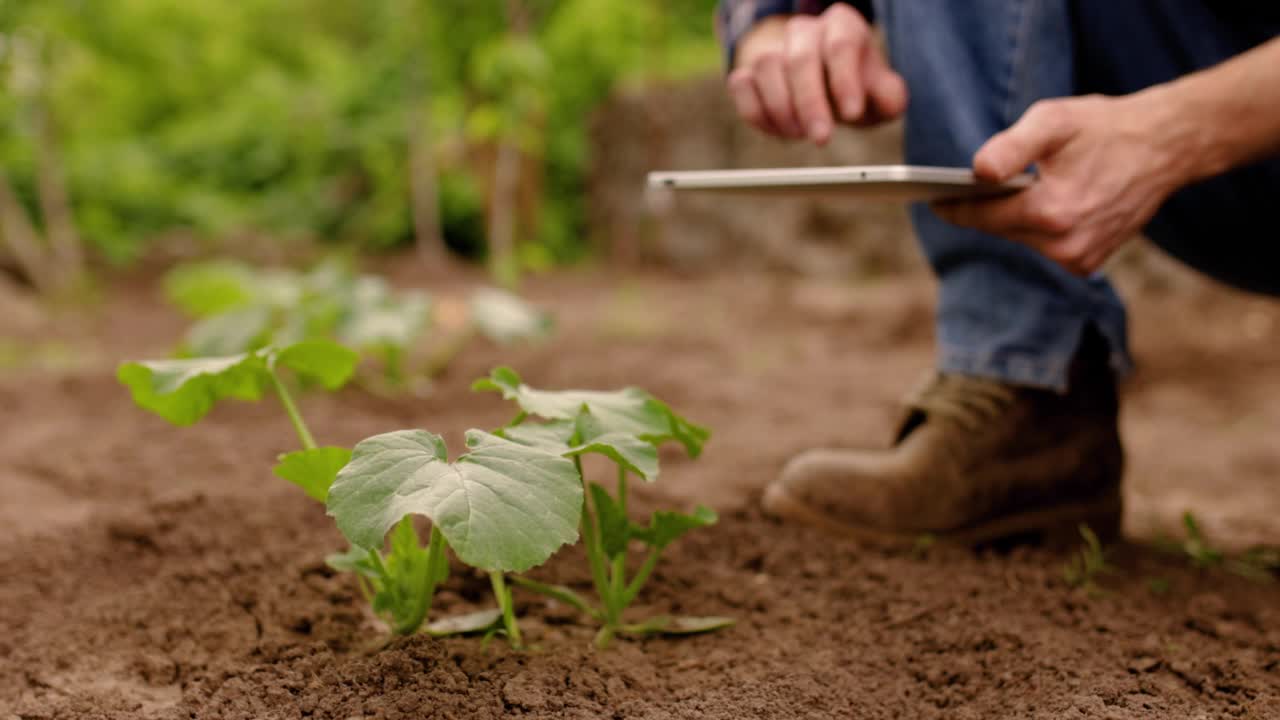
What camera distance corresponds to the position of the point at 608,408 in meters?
1.03

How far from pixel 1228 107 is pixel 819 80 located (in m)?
0.51

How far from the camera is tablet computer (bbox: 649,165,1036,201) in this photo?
101cm

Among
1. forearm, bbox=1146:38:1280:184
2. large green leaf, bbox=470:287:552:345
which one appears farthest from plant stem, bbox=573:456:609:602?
large green leaf, bbox=470:287:552:345

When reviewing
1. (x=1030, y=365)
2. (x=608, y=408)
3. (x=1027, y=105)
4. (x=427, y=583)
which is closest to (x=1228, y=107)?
(x=1027, y=105)

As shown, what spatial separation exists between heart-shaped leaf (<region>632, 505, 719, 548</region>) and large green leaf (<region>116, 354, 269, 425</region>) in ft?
1.46

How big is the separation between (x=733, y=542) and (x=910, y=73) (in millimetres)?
722

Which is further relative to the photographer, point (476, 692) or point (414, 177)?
point (414, 177)

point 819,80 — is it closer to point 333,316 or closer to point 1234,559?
point 1234,559

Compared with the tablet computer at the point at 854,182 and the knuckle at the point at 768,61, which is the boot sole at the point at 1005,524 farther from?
the knuckle at the point at 768,61

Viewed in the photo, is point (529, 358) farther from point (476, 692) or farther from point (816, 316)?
point (476, 692)

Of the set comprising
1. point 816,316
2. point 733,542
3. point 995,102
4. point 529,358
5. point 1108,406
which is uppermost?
point 995,102

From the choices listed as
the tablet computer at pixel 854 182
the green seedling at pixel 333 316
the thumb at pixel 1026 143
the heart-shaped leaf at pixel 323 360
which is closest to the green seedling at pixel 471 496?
the heart-shaped leaf at pixel 323 360

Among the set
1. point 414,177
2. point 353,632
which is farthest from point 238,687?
point 414,177

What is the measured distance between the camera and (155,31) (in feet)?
24.4
